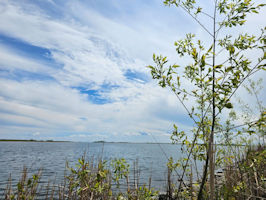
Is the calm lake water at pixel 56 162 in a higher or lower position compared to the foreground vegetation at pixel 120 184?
lower

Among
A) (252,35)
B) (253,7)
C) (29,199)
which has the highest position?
(253,7)

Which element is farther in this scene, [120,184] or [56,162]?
[56,162]

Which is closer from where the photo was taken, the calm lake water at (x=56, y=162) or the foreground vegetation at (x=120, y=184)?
the foreground vegetation at (x=120, y=184)

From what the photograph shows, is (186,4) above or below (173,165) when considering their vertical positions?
above

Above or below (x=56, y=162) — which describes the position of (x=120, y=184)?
above

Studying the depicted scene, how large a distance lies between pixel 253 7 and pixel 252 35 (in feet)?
1.36

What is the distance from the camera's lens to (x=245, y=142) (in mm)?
5914

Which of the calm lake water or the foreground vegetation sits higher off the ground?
the foreground vegetation

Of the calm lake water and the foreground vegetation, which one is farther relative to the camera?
the calm lake water

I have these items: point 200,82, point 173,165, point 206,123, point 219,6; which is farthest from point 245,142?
point 219,6

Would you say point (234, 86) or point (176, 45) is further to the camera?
point (176, 45)

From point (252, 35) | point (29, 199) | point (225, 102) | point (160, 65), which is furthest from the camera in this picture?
point (29, 199)

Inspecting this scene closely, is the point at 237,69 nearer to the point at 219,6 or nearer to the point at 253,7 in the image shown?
the point at 253,7

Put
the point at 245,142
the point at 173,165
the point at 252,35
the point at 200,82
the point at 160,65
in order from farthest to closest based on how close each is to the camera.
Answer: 1. the point at 245,142
2. the point at 173,165
3. the point at 160,65
4. the point at 200,82
5. the point at 252,35
